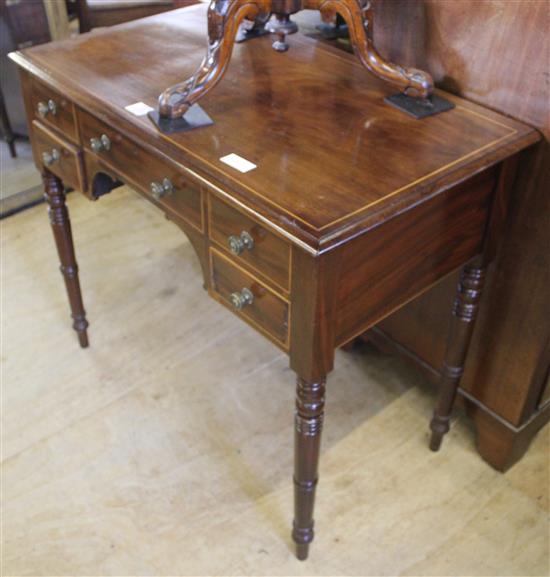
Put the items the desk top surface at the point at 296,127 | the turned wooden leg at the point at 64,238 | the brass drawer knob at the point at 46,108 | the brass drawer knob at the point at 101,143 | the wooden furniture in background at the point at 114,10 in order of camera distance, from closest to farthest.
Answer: the desk top surface at the point at 296,127, the brass drawer knob at the point at 101,143, the brass drawer knob at the point at 46,108, the turned wooden leg at the point at 64,238, the wooden furniture in background at the point at 114,10

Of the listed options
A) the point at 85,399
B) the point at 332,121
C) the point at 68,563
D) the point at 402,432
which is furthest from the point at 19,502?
the point at 332,121

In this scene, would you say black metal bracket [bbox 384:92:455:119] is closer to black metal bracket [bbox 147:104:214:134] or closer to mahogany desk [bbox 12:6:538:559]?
mahogany desk [bbox 12:6:538:559]

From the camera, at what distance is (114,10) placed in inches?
109

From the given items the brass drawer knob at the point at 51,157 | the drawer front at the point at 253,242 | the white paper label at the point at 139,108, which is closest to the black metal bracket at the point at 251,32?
the white paper label at the point at 139,108

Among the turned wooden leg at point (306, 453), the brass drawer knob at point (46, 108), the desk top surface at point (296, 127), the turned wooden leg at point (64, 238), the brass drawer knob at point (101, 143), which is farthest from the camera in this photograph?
the turned wooden leg at point (64, 238)

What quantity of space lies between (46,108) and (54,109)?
0.04 meters

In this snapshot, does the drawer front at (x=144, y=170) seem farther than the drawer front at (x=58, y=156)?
No

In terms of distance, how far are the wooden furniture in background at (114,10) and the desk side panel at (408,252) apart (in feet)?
5.96

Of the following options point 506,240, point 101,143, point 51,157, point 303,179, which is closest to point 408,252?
point 303,179

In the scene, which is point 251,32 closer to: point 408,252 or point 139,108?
point 139,108

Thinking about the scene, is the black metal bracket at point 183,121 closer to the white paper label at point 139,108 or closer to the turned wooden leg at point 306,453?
the white paper label at point 139,108

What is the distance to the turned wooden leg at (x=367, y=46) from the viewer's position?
1.33 meters

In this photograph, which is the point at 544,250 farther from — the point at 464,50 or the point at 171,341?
the point at 171,341

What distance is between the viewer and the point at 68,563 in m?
1.55
